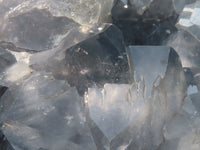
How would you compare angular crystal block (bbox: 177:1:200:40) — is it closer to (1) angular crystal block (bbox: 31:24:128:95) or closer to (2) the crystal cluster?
(2) the crystal cluster

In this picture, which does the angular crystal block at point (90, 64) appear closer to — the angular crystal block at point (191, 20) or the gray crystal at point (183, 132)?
the gray crystal at point (183, 132)

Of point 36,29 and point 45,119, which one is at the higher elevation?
point 36,29

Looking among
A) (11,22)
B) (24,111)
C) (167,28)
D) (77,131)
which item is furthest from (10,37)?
(167,28)

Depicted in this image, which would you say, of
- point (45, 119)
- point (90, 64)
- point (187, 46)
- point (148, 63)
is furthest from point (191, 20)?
point (45, 119)

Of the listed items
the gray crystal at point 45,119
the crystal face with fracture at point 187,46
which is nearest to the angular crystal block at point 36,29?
the gray crystal at point 45,119

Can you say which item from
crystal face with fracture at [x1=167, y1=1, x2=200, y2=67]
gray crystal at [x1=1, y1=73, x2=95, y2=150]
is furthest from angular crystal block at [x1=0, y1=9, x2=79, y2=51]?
crystal face with fracture at [x1=167, y1=1, x2=200, y2=67]

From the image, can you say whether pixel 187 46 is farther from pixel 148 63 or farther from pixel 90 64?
pixel 90 64

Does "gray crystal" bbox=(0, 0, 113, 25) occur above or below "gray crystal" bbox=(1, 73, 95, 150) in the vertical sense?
above

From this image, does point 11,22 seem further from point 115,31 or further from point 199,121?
point 199,121
